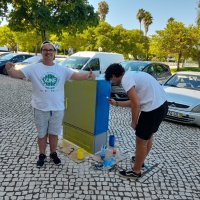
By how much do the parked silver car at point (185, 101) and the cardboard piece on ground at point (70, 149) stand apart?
128 inches

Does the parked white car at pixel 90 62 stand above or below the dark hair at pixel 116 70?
below

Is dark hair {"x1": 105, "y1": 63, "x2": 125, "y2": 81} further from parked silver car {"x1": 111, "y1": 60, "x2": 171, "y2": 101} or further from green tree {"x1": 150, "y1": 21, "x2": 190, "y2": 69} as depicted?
green tree {"x1": 150, "y1": 21, "x2": 190, "y2": 69}

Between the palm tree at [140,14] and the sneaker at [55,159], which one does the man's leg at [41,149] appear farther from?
the palm tree at [140,14]

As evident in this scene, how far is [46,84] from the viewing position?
12.2 ft

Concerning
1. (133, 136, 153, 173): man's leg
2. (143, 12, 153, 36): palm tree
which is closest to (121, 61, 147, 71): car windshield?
(133, 136, 153, 173): man's leg

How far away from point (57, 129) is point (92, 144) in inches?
32.8

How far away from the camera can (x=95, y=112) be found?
4.38 meters

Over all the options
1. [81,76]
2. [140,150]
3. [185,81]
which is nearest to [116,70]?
[81,76]

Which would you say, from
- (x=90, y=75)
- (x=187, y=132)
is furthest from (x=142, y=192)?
(x=187, y=132)

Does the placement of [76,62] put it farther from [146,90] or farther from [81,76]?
[146,90]

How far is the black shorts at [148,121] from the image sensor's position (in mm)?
3521

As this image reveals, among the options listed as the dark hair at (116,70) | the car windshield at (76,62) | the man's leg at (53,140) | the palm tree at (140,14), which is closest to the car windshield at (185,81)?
the car windshield at (76,62)

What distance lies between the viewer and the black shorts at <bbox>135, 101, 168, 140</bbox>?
11.6 ft

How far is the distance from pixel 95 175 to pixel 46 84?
1.55m
